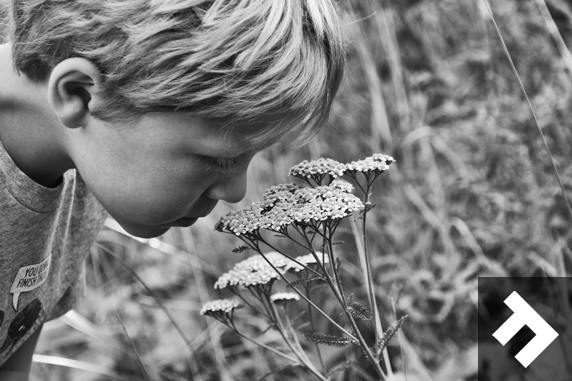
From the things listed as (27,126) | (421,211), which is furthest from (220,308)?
(421,211)

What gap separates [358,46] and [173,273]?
1.24 metres

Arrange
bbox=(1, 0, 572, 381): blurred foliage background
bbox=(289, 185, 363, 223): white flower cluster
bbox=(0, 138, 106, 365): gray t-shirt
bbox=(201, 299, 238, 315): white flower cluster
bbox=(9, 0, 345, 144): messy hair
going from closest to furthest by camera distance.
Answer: bbox=(289, 185, 363, 223): white flower cluster, bbox=(9, 0, 345, 144): messy hair, bbox=(201, 299, 238, 315): white flower cluster, bbox=(0, 138, 106, 365): gray t-shirt, bbox=(1, 0, 572, 381): blurred foliage background

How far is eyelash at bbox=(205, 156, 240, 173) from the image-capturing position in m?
1.12

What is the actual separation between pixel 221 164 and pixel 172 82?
0.58ft

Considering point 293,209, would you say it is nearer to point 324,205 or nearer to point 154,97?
point 324,205

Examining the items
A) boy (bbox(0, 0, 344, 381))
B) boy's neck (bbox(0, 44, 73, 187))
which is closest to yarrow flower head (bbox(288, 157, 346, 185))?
boy (bbox(0, 0, 344, 381))

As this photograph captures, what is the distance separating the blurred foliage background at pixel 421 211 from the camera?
6.61 ft

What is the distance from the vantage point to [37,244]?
52.3 inches

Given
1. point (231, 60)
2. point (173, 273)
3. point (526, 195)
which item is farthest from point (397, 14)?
point (231, 60)

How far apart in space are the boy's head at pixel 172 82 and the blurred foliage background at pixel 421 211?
667mm

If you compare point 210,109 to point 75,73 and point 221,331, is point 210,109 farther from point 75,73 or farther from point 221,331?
point 221,331

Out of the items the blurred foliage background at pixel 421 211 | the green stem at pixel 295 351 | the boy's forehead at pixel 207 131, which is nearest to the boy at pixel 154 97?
the boy's forehead at pixel 207 131

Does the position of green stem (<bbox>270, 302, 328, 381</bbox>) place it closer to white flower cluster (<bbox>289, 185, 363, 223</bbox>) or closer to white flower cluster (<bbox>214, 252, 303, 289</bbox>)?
white flower cluster (<bbox>214, 252, 303, 289</bbox>)

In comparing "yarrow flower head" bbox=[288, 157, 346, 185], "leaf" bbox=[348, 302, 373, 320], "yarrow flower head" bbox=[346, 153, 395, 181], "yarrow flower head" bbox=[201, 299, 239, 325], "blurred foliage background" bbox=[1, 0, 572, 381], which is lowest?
"blurred foliage background" bbox=[1, 0, 572, 381]
